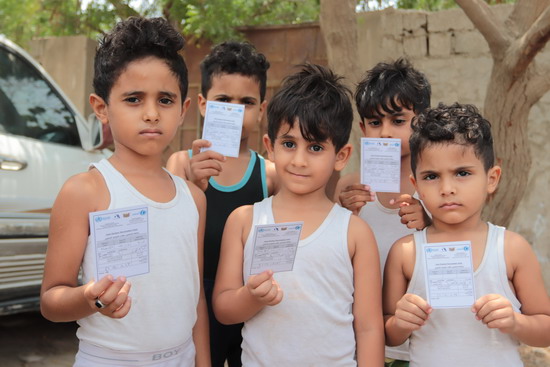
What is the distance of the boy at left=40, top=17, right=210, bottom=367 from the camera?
5.85 feet

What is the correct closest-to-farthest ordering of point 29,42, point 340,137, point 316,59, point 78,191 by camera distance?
point 78,191, point 340,137, point 316,59, point 29,42

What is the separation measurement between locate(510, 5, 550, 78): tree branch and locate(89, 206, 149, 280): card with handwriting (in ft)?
8.98

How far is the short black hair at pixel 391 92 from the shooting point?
2.45m

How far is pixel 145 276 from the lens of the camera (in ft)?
6.06

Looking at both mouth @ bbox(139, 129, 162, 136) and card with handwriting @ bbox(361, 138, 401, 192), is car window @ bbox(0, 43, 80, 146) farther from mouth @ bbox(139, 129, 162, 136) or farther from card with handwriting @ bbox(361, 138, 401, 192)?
card with handwriting @ bbox(361, 138, 401, 192)

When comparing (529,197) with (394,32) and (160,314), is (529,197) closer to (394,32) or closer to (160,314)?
(394,32)

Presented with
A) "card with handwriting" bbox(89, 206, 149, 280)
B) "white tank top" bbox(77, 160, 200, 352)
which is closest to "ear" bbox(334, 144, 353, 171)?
"white tank top" bbox(77, 160, 200, 352)

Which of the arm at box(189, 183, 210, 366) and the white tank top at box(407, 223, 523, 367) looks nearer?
the white tank top at box(407, 223, 523, 367)

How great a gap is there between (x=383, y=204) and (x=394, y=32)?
3756 mm

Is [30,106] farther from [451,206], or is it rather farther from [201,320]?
[451,206]

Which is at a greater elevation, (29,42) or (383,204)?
(29,42)

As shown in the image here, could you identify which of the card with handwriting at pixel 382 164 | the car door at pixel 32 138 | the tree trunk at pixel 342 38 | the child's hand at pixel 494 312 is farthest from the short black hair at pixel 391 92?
the car door at pixel 32 138

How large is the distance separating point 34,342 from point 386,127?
3282mm

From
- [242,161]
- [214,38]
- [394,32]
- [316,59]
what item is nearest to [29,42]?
[214,38]
